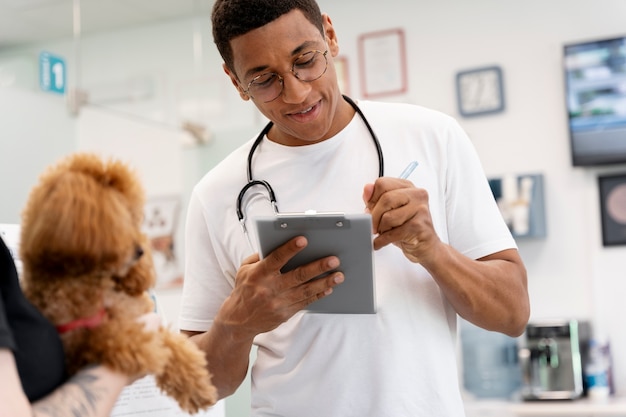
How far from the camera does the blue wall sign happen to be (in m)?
2.37

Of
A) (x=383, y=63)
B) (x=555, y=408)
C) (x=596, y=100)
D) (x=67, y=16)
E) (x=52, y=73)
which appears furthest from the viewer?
(x=383, y=63)

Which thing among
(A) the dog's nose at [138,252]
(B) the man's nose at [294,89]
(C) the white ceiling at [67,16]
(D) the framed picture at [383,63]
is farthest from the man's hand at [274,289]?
(D) the framed picture at [383,63]

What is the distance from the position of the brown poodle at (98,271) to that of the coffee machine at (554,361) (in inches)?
117

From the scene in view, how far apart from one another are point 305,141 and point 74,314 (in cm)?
77

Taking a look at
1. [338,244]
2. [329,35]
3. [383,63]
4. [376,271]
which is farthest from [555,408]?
[338,244]

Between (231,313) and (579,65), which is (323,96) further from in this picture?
(579,65)

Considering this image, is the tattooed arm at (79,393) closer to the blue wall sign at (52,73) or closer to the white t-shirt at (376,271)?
the white t-shirt at (376,271)

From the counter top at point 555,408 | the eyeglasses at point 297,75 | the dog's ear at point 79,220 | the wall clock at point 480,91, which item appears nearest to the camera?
the dog's ear at point 79,220

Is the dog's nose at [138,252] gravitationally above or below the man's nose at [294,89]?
below

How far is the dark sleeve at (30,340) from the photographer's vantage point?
71cm

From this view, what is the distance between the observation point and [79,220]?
66 centimetres

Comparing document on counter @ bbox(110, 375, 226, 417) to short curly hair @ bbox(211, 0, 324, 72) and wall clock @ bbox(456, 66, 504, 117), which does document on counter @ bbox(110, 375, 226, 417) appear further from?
wall clock @ bbox(456, 66, 504, 117)

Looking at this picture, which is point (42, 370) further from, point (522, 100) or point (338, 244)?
point (522, 100)

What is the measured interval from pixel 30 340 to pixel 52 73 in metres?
1.90
